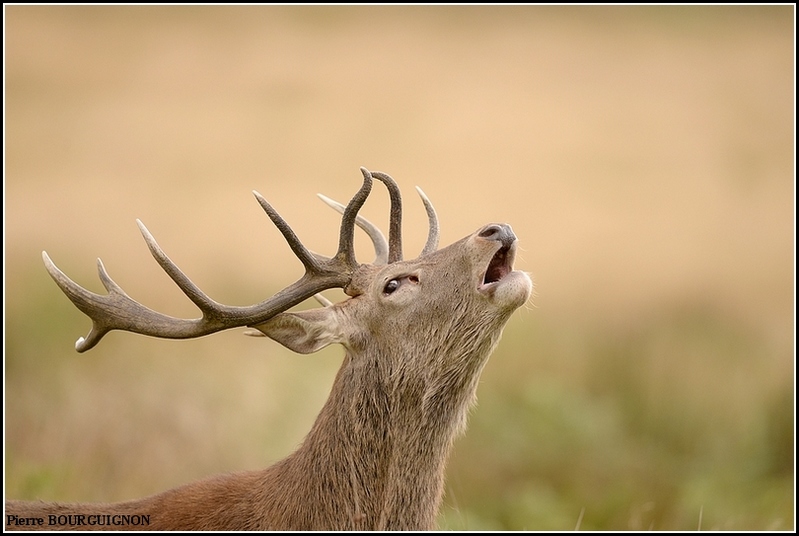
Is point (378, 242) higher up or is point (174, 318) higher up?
point (378, 242)

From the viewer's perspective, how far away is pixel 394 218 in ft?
12.6

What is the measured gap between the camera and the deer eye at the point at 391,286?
3.59 metres

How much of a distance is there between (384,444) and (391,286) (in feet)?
2.03

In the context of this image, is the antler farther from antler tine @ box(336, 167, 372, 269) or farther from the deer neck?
the deer neck

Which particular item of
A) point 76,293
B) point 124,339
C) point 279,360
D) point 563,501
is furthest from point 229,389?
point 76,293

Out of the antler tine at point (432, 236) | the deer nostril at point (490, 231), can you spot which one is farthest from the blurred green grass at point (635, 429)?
the deer nostril at point (490, 231)

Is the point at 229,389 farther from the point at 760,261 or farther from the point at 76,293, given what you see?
the point at 760,261

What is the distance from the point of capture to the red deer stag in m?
3.40

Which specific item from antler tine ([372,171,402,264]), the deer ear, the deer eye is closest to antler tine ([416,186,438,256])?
antler tine ([372,171,402,264])

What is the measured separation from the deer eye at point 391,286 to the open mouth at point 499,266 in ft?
1.16

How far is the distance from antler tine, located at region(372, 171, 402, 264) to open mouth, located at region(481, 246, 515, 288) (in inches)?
19.2

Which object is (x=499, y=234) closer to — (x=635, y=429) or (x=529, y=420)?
(x=529, y=420)

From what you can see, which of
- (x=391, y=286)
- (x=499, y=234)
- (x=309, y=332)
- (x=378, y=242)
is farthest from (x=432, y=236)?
(x=309, y=332)

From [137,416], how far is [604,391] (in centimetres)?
440
